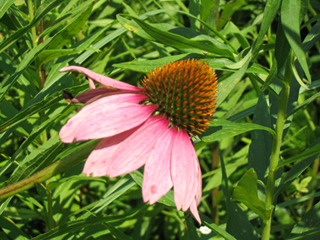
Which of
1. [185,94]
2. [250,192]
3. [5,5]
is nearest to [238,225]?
[250,192]

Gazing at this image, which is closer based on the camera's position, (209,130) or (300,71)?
(209,130)

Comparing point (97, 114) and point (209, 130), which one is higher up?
point (97, 114)

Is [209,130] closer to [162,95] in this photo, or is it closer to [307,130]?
[162,95]

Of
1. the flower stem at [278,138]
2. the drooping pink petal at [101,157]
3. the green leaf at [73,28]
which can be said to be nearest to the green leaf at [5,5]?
the green leaf at [73,28]

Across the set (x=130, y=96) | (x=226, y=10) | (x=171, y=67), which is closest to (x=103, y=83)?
(x=130, y=96)

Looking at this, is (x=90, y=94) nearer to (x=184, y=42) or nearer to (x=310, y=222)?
(x=184, y=42)

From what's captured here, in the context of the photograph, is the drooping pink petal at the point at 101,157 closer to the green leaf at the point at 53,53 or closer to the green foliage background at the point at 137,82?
the green foliage background at the point at 137,82
